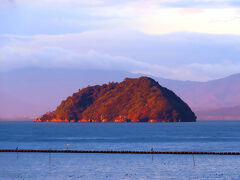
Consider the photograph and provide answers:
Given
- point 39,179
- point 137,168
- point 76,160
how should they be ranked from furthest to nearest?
point 76,160 → point 137,168 → point 39,179

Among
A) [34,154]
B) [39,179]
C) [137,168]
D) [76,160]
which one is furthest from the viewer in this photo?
[34,154]

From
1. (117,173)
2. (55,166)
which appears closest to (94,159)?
(55,166)

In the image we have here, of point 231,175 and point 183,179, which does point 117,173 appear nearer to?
point 183,179

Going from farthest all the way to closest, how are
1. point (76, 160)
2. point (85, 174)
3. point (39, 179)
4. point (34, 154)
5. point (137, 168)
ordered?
point (34, 154) → point (76, 160) → point (137, 168) → point (85, 174) → point (39, 179)

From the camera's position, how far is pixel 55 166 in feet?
275

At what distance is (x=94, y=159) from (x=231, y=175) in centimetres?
3258

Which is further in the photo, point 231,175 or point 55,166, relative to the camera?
point 55,166

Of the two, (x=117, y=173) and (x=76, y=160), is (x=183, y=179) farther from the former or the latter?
(x=76, y=160)

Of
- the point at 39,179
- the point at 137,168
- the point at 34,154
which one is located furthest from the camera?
the point at 34,154

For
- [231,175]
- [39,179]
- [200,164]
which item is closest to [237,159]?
[200,164]

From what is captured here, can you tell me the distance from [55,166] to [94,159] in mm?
13542

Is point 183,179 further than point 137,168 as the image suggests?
No

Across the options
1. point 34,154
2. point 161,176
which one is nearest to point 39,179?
point 161,176

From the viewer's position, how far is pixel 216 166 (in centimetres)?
8275
